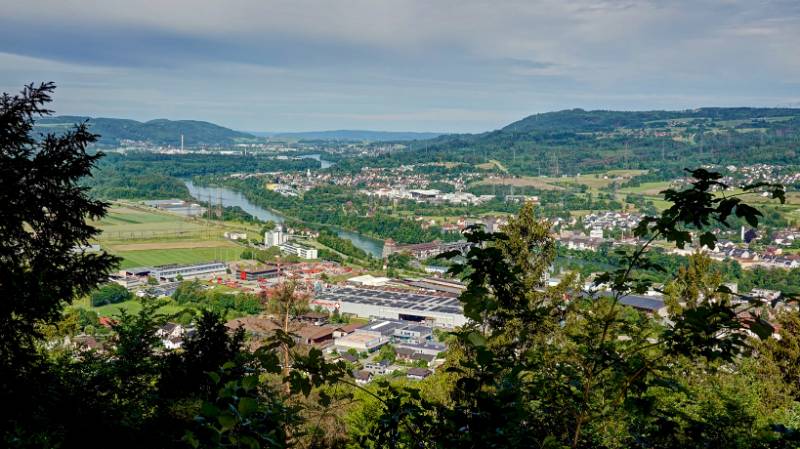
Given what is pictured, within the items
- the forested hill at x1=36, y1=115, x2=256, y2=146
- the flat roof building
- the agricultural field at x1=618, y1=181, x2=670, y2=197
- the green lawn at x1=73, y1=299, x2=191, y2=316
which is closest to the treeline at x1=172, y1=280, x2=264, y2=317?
the green lawn at x1=73, y1=299, x2=191, y2=316

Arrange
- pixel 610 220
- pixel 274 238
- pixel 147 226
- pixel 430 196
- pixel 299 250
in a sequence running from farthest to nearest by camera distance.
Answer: pixel 430 196, pixel 610 220, pixel 147 226, pixel 274 238, pixel 299 250

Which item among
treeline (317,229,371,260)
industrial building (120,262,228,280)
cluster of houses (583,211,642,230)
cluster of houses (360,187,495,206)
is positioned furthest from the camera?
cluster of houses (360,187,495,206)

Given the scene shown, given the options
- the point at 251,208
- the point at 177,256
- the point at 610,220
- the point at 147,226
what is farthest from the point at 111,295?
the point at 610,220

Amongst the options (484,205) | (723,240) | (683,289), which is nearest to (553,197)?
(484,205)

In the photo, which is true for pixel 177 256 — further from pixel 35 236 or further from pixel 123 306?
pixel 35 236

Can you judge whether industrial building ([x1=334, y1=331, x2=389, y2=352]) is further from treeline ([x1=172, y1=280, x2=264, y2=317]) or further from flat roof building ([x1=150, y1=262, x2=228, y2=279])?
flat roof building ([x1=150, y1=262, x2=228, y2=279])
